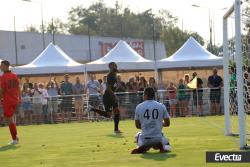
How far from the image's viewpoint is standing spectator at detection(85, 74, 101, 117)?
29656 mm

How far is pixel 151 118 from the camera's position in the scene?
12.7 metres

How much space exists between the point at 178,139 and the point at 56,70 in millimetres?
17469

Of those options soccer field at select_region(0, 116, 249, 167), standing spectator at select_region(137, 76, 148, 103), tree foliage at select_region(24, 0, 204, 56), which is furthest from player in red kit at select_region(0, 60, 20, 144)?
tree foliage at select_region(24, 0, 204, 56)

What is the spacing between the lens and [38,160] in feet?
40.7

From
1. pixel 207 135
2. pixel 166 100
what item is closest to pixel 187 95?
pixel 166 100

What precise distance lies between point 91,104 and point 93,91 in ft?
1.98

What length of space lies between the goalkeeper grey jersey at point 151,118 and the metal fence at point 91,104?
1659 cm

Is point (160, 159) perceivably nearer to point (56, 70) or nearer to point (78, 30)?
point (56, 70)

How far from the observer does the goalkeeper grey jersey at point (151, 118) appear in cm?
1265

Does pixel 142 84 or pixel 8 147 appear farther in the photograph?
pixel 142 84

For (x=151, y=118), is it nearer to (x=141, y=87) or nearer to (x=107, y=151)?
(x=107, y=151)

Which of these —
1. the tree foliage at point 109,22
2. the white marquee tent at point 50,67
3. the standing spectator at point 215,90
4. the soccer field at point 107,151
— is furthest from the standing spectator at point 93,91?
the tree foliage at point 109,22

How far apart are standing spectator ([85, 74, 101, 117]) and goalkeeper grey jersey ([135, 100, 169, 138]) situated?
55.0 ft

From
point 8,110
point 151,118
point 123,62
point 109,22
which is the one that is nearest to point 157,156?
point 151,118
